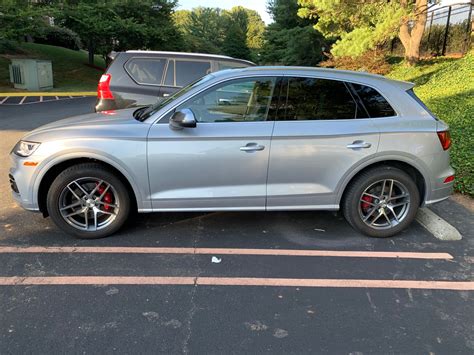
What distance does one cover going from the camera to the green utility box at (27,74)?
19797 mm

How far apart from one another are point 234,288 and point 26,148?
238cm

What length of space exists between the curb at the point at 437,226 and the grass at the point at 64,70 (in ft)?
64.2

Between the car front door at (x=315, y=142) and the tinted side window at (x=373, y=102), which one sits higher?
the tinted side window at (x=373, y=102)

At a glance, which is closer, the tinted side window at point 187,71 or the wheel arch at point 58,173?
the wheel arch at point 58,173

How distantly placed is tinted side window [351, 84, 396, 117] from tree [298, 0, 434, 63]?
11.0 m

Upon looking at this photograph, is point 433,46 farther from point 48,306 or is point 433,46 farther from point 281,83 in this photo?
point 48,306

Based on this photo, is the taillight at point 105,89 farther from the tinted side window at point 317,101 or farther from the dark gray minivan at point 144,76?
the tinted side window at point 317,101

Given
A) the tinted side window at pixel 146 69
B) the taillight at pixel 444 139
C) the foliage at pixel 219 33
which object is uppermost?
the foliage at pixel 219 33

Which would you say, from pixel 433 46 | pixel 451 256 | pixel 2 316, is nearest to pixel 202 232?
pixel 2 316

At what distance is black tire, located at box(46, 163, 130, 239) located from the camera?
398 cm

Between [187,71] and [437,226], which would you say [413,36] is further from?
[437,226]

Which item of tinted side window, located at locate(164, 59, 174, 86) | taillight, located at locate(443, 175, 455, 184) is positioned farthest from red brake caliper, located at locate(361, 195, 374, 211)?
tinted side window, located at locate(164, 59, 174, 86)

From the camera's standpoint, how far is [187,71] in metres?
7.33

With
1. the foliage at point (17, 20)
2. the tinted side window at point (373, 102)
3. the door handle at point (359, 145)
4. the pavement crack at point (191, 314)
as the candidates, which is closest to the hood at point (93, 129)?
the pavement crack at point (191, 314)
